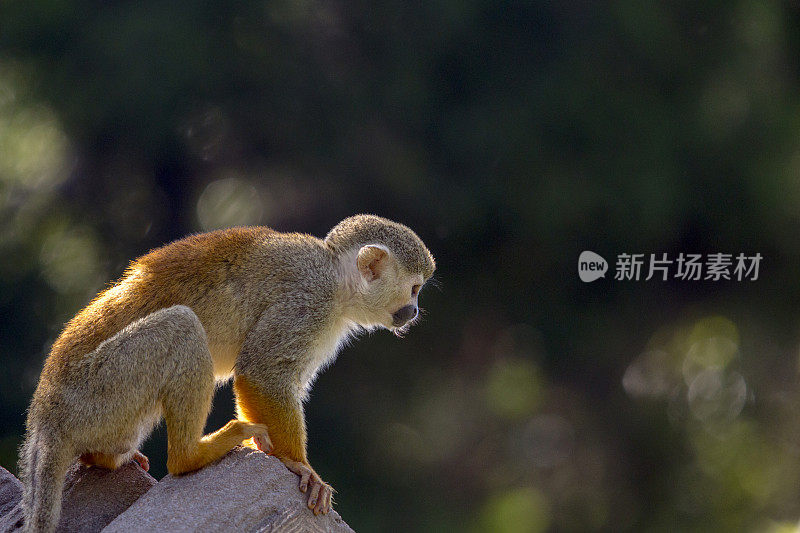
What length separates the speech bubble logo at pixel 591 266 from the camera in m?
10.0

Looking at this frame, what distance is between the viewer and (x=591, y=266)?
1012 centimetres

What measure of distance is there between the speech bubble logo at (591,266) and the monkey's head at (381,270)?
18.9ft

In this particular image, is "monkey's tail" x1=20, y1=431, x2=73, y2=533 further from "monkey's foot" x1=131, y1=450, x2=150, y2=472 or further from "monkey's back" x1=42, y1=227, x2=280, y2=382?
"monkey's foot" x1=131, y1=450, x2=150, y2=472

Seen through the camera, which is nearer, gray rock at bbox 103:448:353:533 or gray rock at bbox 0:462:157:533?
gray rock at bbox 103:448:353:533

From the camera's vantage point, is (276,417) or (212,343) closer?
(276,417)

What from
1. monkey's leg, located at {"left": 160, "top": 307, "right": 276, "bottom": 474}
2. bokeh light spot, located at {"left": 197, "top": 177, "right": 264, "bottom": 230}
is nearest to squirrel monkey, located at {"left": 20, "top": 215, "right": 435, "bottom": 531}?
monkey's leg, located at {"left": 160, "top": 307, "right": 276, "bottom": 474}

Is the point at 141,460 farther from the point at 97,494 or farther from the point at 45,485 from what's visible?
the point at 45,485

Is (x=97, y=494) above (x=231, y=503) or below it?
below

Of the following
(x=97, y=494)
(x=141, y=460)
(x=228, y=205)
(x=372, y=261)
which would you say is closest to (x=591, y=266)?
(x=228, y=205)

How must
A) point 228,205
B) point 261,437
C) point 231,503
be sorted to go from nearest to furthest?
point 231,503 < point 261,437 < point 228,205

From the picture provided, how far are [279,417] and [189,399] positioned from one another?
419 millimetres

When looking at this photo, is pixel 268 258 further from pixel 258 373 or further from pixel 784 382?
pixel 784 382

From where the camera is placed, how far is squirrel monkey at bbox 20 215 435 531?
3.68 m

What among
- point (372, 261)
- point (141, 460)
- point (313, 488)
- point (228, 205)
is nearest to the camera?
point (313, 488)
